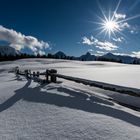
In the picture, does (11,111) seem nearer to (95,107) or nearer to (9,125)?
(9,125)

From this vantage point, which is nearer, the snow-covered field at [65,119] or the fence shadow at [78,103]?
the snow-covered field at [65,119]

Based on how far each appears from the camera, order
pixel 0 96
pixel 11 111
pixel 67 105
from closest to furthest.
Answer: pixel 11 111, pixel 67 105, pixel 0 96

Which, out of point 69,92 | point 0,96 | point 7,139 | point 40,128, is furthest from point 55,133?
point 0,96

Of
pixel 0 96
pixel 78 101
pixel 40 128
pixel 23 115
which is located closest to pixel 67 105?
pixel 78 101

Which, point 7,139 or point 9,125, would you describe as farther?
point 9,125

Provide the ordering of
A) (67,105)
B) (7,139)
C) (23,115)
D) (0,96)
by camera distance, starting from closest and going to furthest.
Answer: (7,139) < (23,115) < (67,105) < (0,96)

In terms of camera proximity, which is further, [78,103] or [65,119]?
[78,103]

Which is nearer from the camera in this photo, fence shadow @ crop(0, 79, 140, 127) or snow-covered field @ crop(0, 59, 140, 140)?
snow-covered field @ crop(0, 59, 140, 140)

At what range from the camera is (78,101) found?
483 cm

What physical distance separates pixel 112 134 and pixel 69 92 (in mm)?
3074

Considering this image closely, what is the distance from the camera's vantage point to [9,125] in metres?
3.35

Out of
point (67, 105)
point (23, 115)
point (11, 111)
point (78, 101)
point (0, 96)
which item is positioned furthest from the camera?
point (0, 96)

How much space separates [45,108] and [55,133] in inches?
53.9

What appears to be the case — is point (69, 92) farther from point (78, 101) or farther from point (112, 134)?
point (112, 134)
